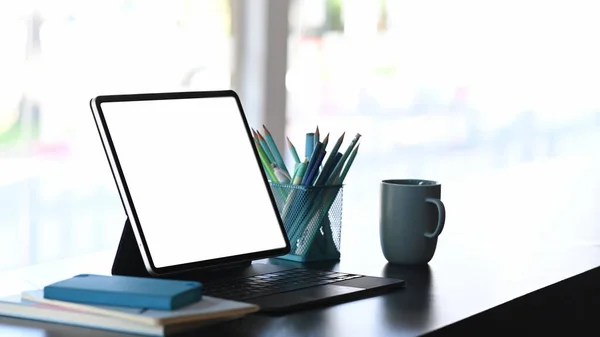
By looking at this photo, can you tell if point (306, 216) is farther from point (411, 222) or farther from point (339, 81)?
point (339, 81)

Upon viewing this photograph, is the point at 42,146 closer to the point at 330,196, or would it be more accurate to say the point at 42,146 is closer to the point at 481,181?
the point at 330,196

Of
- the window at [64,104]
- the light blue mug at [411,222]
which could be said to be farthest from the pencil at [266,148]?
the window at [64,104]

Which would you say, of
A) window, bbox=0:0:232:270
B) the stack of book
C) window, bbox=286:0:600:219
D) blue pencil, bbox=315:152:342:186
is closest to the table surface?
the stack of book

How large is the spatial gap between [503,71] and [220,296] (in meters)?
2.24

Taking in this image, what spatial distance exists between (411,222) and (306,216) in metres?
0.15

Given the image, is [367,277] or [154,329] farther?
[367,277]

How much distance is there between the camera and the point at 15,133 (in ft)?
7.82

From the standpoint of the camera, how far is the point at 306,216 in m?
1.47

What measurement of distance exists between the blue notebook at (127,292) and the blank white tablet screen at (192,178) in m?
0.17

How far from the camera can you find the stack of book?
0.98 meters

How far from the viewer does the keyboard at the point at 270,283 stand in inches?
47.1

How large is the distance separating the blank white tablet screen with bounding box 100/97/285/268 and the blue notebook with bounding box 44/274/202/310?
0.57 ft

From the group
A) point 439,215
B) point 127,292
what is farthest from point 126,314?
point 439,215

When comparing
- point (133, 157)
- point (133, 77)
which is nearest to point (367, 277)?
point (133, 157)
